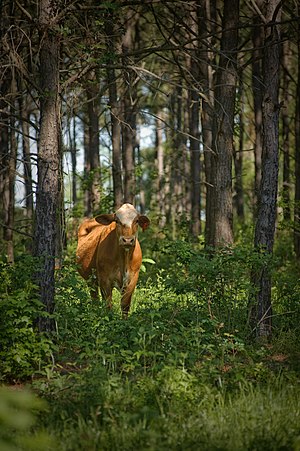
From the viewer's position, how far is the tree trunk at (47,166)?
8.20 m

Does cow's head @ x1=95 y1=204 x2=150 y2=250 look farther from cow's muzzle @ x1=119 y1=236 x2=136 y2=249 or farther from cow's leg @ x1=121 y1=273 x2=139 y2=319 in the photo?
cow's leg @ x1=121 y1=273 x2=139 y2=319

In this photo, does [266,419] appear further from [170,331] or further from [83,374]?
[170,331]

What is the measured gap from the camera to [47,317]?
8.12 m

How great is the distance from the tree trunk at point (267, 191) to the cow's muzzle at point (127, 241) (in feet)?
6.10

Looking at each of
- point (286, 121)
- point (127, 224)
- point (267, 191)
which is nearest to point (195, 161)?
point (286, 121)

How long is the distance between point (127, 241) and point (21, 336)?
2896 mm

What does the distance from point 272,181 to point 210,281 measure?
163 cm

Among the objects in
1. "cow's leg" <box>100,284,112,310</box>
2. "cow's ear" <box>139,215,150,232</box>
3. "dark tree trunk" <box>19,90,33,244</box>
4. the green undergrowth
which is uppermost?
"dark tree trunk" <box>19,90,33,244</box>

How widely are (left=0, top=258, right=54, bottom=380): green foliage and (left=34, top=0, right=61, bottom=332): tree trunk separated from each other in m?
0.27

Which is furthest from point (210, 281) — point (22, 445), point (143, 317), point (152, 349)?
point (22, 445)

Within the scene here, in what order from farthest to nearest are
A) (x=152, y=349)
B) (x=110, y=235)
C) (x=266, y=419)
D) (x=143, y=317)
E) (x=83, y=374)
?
(x=110, y=235) → (x=143, y=317) → (x=152, y=349) → (x=83, y=374) → (x=266, y=419)

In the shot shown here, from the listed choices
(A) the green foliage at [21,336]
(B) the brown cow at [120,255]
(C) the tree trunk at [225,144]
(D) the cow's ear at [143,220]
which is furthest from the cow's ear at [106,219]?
(A) the green foliage at [21,336]

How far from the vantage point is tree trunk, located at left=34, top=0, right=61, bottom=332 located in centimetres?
820

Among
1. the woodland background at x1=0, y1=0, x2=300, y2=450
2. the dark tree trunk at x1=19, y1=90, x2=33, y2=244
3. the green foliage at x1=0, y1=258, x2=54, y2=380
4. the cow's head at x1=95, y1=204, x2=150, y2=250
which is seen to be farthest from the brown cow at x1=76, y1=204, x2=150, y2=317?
the green foliage at x1=0, y1=258, x2=54, y2=380
